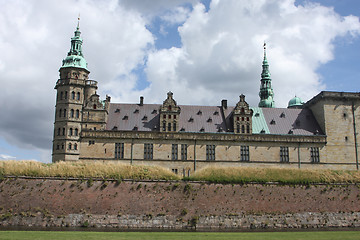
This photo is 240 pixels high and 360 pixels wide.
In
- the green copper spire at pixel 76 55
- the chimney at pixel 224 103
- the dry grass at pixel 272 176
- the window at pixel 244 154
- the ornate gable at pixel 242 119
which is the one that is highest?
the green copper spire at pixel 76 55

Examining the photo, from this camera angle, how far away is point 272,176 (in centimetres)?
3547

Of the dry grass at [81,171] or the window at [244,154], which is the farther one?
the window at [244,154]

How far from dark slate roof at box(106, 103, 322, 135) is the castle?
0.14 m

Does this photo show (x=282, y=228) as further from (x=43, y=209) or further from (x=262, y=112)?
(x=262, y=112)

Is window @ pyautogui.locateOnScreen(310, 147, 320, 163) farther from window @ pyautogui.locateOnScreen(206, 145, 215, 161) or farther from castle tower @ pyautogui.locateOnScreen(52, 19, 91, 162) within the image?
castle tower @ pyautogui.locateOnScreen(52, 19, 91, 162)

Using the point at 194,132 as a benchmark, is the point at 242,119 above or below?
above

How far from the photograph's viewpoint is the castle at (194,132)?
46406mm

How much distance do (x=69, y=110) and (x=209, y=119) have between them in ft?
64.8

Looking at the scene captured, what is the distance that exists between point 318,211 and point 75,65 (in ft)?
123

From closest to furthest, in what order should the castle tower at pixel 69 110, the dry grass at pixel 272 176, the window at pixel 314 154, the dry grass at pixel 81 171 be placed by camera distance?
the dry grass at pixel 81 171 → the dry grass at pixel 272 176 → the window at pixel 314 154 → the castle tower at pixel 69 110

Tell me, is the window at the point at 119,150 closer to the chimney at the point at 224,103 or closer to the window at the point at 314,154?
the chimney at the point at 224,103

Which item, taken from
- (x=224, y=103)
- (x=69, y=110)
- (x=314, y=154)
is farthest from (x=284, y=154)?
(x=69, y=110)

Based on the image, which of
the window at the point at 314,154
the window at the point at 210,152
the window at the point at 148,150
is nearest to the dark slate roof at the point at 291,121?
the window at the point at 314,154

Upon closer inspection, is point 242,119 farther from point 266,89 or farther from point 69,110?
point 266,89
